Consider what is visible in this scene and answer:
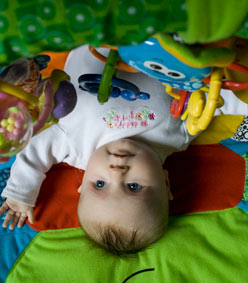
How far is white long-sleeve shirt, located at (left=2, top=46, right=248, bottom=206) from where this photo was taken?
72cm

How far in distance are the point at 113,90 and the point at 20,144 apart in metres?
0.20

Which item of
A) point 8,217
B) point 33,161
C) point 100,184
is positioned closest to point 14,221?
point 8,217

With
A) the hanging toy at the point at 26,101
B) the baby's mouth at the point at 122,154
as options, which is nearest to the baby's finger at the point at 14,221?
the baby's mouth at the point at 122,154

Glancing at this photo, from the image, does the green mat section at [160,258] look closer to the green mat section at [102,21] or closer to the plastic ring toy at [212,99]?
the plastic ring toy at [212,99]

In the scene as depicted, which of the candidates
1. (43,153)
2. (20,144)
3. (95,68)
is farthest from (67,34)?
(43,153)

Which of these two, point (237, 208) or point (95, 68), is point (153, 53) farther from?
point (237, 208)

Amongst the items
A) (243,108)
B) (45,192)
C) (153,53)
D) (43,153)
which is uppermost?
(153,53)

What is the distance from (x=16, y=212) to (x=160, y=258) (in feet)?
1.28

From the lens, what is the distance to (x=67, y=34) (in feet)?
0.82

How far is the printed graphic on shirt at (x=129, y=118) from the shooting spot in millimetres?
725

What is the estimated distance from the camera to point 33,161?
0.79 metres

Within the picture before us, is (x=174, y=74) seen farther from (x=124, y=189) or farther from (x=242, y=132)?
(x=242, y=132)

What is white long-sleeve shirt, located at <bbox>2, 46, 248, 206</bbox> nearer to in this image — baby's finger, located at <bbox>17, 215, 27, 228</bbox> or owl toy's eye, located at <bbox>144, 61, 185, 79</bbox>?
baby's finger, located at <bbox>17, 215, 27, 228</bbox>

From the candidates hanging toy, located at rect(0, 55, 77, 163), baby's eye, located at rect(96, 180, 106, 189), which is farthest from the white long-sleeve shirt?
hanging toy, located at rect(0, 55, 77, 163)
